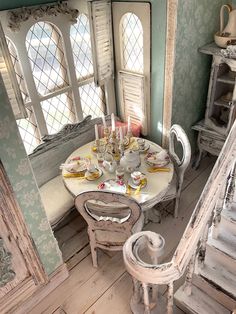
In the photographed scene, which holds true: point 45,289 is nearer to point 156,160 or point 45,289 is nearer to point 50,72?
point 156,160

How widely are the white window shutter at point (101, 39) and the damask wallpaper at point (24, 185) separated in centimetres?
188

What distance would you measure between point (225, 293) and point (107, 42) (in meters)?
2.90

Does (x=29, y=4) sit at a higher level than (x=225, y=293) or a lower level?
higher

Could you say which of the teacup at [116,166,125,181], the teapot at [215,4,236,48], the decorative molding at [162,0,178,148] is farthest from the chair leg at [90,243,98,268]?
the teapot at [215,4,236,48]

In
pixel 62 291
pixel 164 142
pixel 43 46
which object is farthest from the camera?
pixel 164 142

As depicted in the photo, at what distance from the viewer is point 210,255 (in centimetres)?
191

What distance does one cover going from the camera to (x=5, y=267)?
214 cm

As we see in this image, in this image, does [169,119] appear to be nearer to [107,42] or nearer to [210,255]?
[107,42]

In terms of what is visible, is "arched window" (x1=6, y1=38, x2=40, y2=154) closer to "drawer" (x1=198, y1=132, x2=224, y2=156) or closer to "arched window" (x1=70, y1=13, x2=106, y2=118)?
"arched window" (x1=70, y1=13, x2=106, y2=118)

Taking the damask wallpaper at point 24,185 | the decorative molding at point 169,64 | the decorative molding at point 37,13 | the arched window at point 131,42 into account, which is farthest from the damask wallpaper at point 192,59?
the damask wallpaper at point 24,185

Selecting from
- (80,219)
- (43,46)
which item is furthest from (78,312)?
(43,46)

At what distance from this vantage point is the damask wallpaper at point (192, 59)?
9.73 ft

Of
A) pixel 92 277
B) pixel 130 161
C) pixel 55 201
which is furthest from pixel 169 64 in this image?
pixel 92 277

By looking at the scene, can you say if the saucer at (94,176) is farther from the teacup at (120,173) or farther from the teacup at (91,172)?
the teacup at (120,173)
